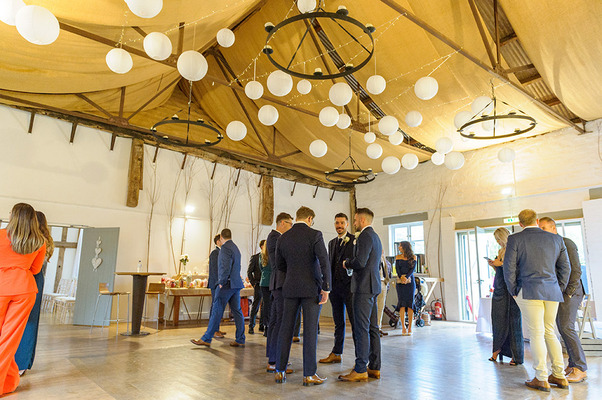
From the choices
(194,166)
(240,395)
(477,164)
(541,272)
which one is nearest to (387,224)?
(477,164)

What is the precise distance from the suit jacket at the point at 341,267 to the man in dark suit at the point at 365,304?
68 cm

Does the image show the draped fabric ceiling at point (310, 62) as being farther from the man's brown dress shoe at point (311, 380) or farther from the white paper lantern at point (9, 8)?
the man's brown dress shoe at point (311, 380)

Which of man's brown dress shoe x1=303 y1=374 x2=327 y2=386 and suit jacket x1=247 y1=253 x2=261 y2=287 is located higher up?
suit jacket x1=247 y1=253 x2=261 y2=287

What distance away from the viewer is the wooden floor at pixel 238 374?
349 cm

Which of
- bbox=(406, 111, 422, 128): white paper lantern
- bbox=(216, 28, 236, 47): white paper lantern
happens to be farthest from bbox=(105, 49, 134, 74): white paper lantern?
bbox=(406, 111, 422, 128): white paper lantern

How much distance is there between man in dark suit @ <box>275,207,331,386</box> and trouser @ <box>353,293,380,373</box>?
0.43m

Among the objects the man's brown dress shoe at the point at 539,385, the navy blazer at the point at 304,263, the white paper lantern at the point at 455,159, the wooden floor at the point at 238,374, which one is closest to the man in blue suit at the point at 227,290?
the wooden floor at the point at 238,374

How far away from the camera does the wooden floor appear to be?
3.49 meters

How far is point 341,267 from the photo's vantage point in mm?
5082

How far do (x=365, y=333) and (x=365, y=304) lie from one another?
0.29 m

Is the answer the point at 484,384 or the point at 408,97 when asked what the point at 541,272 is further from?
the point at 408,97

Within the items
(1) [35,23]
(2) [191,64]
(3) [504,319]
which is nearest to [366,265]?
(3) [504,319]

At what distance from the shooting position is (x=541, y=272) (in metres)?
3.90

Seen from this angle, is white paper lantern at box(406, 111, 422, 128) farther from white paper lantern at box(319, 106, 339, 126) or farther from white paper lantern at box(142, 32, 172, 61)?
white paper lantern at box(142, 32, 172, 61)
